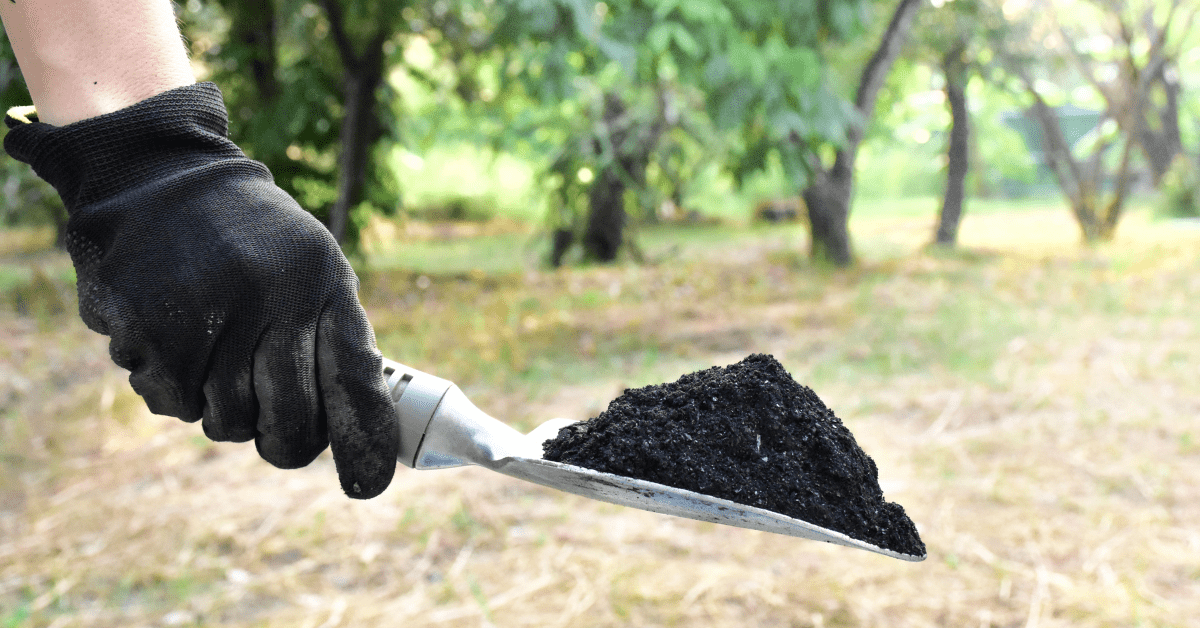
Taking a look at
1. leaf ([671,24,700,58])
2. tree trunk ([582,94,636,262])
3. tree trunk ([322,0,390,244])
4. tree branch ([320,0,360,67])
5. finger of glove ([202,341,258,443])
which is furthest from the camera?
tree trunk ([582,94,636,262])

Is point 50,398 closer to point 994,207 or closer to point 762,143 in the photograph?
point 762,143

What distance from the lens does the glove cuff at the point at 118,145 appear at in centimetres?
111

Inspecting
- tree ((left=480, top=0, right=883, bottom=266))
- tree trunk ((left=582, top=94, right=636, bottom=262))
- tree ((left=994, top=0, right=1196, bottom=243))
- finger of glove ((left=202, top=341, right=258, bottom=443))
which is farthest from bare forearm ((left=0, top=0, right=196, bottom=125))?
tree ((left=994, top=0, right=1196, bottom=243))

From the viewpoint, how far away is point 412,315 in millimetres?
5387

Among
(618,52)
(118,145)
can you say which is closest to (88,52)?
(118,145)

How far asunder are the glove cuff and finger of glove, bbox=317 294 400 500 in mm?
293

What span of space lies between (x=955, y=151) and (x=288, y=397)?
9.25 meters

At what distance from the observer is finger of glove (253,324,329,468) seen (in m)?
1.18

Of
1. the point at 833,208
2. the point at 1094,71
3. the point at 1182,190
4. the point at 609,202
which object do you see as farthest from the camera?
the point at 1182,190

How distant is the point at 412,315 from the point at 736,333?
210 centimetres

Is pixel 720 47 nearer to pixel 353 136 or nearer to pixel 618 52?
pixel 618 52

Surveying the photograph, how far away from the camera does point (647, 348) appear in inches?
183

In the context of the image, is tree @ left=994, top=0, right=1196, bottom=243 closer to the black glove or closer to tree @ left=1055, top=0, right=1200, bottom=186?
tree @ left=1055, top=0, right=1200, bottom=186

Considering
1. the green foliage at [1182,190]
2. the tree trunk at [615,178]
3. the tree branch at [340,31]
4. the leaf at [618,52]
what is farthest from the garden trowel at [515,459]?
the green foliage at [1182,190]
